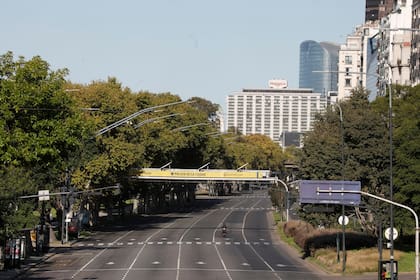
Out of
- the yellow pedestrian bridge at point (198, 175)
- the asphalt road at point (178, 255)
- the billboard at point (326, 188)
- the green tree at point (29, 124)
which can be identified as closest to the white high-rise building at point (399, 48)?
the yellow pedestrian bridge at point (198, 175)

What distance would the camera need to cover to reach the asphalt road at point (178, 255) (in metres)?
57.7

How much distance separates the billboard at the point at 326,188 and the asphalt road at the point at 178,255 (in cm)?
463

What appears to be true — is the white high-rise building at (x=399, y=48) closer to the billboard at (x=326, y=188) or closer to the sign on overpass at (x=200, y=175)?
the sign on overpass at (x=200, y=175)

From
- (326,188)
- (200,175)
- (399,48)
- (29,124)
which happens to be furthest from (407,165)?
(399,48)

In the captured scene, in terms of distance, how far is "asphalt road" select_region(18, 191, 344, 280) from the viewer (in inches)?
2271

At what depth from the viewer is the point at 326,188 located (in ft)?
192

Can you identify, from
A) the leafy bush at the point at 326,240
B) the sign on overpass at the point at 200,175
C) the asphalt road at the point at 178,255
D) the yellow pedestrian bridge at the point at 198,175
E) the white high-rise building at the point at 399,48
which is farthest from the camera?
the white high-rise building at the point at 399,48

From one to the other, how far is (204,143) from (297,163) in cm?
7197

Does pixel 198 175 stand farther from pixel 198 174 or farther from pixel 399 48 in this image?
pixel 399 48

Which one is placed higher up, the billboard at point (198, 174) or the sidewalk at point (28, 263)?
the billboard at point (198, 174)

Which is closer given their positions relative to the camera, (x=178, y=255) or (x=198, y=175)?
(x=178, y=255)

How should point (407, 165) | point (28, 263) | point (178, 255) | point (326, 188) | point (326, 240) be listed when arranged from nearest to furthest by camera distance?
point (326, 188) < point (28, 263) < point (407, 165) < point (178, 255) < point (326, 240)

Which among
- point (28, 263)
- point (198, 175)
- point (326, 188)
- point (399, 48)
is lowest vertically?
point (28, 263)

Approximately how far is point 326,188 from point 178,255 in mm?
16740
